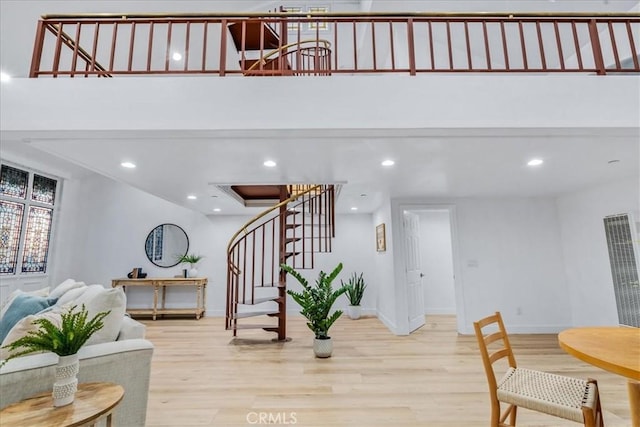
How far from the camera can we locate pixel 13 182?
17.0 feet

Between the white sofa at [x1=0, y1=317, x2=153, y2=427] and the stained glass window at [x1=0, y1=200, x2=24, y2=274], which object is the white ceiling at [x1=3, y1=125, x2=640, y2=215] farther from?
the stained glass window at [x1=0, y1=200, x2=24, y2=274]

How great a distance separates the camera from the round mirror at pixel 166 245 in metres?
6.59

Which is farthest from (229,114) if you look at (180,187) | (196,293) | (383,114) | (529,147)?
(196,293)

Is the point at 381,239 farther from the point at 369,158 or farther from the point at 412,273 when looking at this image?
the point at 369,158

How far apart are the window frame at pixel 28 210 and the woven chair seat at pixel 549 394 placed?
7.04 m

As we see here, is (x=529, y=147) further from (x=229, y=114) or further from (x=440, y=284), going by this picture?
(x=440, y=284)

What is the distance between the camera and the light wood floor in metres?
2.35

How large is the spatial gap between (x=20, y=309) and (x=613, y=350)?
13.0 ft

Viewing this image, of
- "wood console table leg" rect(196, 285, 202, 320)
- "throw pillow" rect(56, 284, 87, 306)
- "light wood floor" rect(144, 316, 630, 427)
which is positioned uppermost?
"throw pillow" rect(56, 284, 87, 306)

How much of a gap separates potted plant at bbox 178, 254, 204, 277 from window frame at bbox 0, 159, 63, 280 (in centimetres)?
232

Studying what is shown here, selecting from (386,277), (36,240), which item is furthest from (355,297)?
(36,240)

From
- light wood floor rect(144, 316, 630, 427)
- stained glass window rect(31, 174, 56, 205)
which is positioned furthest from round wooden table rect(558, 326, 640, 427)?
stained glass window rect(31, 174, 56, 205)

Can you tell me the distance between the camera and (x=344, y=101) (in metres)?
2.47

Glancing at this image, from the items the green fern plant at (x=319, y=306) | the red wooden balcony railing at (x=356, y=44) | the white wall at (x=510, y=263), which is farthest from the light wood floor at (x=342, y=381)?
the red wooden balcony railing at (x=356, y=44)
